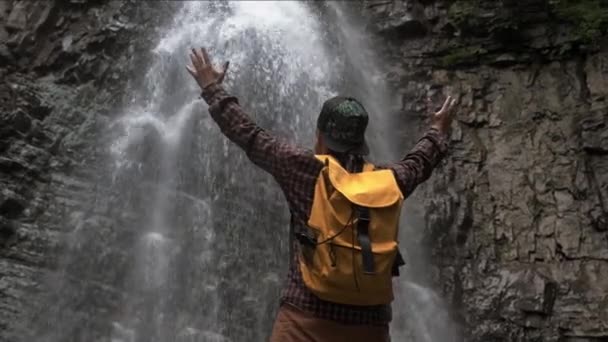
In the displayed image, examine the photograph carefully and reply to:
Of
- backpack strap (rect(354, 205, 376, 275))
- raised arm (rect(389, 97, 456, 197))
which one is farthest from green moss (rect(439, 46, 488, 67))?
backpack strap (rect(354, 205, 376, 275))

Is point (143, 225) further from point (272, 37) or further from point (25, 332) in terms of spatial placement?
point (272, 37)

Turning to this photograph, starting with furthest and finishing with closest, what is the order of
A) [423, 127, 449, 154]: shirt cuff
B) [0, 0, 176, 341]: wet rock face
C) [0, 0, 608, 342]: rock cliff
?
1. [0, 0, 608, 342]: rock cliff
2. [0, 0, 176, 341]: wet rock face
3. [423, 127, 449, 154]: shirt cuff

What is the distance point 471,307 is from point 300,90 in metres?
3.37

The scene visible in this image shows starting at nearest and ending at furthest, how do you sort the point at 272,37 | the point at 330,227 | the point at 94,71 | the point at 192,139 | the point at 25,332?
the point at 330,227, the point at 25,332, the point at 192,139, the point at 94,71, the point at 272,37

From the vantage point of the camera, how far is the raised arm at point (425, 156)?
2508 millimetres

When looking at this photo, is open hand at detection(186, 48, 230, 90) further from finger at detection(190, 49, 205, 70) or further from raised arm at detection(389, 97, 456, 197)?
raised arm at detection(389, 97, 456, 197)

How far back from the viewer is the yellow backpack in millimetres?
2207

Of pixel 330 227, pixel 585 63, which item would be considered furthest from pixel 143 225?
pixel 585 63

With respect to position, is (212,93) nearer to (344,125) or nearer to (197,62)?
(197,62)

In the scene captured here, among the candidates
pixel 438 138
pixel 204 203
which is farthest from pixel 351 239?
pixel 204 203

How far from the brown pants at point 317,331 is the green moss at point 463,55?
7.26m

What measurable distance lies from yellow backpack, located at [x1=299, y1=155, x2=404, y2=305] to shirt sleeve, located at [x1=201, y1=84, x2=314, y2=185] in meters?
0.14

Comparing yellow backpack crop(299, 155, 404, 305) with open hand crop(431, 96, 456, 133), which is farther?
open hand crop(431, 96, 456, 133)

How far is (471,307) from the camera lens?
7289 mm
